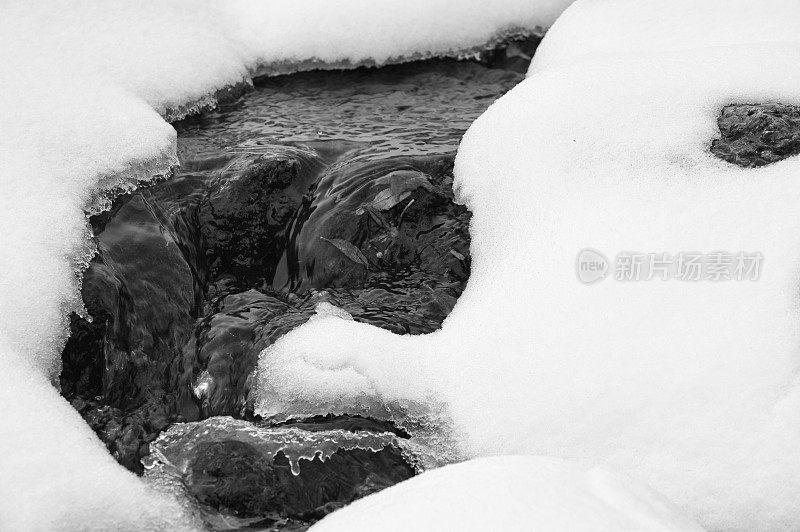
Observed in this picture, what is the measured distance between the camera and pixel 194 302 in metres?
3.41

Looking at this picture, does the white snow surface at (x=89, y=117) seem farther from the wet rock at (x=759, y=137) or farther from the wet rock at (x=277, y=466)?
the wet rock at (x=759, y=137)

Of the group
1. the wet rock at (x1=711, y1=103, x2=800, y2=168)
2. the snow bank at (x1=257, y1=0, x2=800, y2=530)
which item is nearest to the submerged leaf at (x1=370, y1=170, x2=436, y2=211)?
the snow bank at (x1=257, y1=0, x2=800, y2=530)

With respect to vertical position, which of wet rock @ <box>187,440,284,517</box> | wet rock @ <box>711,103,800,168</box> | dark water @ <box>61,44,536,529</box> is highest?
wet rock @ <box>711,103,800,168</box>

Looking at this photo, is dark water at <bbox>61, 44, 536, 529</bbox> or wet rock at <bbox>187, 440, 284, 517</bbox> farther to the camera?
dark water at <bbox>61, 44, 536, 529</bbox>

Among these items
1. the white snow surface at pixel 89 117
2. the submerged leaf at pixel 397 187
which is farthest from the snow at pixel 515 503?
the submerged leaf at pixel 397 187

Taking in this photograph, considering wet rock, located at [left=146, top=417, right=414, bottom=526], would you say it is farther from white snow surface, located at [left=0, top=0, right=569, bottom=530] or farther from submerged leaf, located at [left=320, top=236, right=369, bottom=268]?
submerged leaf, located at [left=320, top=236, right=369, bottom=268]

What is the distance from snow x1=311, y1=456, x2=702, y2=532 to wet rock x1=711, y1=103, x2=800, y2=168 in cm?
182

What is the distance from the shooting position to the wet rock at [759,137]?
3.13 m

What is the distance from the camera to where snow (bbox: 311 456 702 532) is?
5.58 feet

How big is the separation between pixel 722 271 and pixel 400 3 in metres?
3.45

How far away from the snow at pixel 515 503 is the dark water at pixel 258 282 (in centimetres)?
66

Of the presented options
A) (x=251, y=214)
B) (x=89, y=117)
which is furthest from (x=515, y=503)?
(x=89, y=117)

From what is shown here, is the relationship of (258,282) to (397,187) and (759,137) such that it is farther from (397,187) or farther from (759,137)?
(759,137)

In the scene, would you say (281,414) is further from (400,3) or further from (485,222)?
(400,3)
